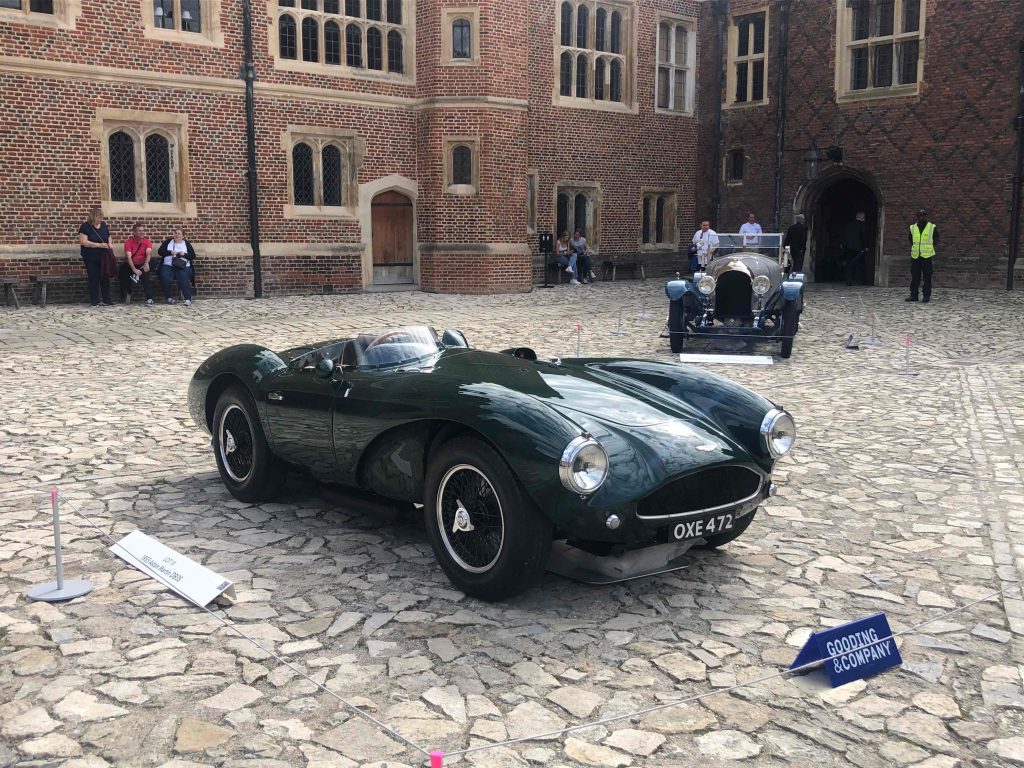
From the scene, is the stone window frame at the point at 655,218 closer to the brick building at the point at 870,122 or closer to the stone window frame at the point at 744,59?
the brick building at the point at 870,122

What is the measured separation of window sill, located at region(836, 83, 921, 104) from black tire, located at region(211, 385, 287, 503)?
21.2 m

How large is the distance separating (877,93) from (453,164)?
10242mm

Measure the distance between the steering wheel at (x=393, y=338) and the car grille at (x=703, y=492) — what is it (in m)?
1.81

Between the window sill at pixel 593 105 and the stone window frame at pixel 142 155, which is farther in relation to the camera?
the window sill at pixel 593 105

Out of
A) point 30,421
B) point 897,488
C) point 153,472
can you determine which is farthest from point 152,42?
point 897,488

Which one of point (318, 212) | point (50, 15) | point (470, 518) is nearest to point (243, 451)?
point (470, 518)

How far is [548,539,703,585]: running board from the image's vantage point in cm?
445

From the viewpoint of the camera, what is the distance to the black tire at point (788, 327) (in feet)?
40.8

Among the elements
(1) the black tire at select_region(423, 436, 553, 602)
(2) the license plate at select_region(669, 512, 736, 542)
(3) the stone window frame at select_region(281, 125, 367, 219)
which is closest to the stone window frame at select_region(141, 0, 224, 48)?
(3) the stone window frame at select_region(281, 125, 367, 219)

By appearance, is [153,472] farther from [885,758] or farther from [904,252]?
[904,252]

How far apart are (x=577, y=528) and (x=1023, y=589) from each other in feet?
7.00

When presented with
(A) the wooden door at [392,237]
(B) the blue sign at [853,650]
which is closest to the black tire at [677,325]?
(B) the blue sign at [853,650]

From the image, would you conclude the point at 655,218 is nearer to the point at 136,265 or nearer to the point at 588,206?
the point at 588,206

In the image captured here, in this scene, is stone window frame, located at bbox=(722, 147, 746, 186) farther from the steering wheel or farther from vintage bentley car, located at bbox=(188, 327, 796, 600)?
the steering wheel
